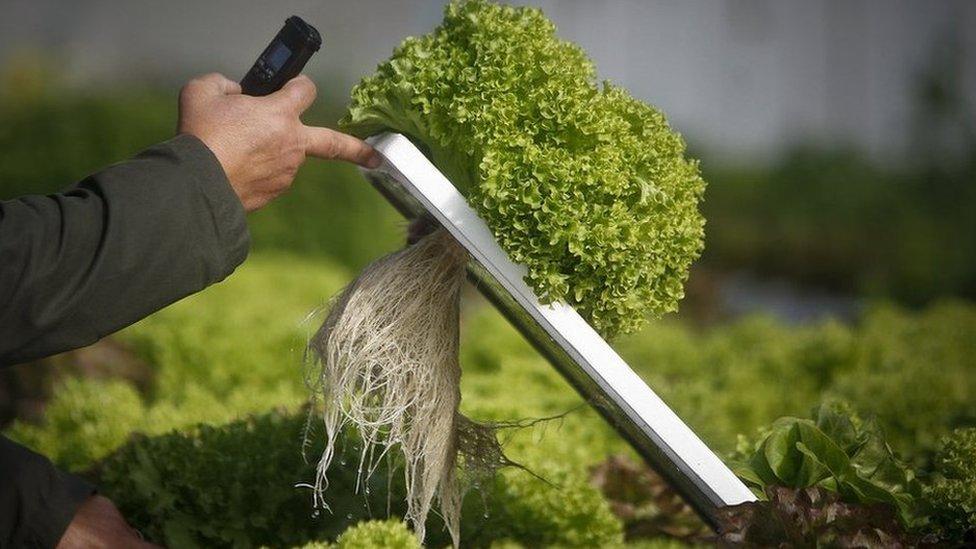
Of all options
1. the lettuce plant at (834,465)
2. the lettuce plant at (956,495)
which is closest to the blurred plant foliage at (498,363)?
the lettuce plant at (956,495)

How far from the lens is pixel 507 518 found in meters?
3.24

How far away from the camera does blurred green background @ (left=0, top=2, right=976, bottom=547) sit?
3.18 meters

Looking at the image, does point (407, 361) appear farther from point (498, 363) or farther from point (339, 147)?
point (498, 363)

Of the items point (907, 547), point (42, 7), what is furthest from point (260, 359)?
point (42, 7)

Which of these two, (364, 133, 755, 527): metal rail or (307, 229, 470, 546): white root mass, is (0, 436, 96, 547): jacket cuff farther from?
(364, 133, 755, 527): metal rail

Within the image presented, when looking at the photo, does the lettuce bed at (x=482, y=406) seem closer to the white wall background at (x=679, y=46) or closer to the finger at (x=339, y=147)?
the finger at (x=339, y=147)

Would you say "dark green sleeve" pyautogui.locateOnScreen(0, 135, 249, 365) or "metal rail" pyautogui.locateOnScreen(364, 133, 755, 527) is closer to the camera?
"dark green sleeve" pyautogui.locateOnScreen(0, 135, 249, 365)

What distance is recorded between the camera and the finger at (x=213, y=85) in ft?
7.73

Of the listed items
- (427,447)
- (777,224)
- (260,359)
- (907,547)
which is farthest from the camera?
(777,224)

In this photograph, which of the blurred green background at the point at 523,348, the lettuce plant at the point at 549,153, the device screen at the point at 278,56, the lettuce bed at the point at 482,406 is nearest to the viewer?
the lettuce plant at the point at 549,153

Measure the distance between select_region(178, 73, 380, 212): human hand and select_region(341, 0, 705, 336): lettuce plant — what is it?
0.38 feet

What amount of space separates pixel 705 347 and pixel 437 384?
381cm

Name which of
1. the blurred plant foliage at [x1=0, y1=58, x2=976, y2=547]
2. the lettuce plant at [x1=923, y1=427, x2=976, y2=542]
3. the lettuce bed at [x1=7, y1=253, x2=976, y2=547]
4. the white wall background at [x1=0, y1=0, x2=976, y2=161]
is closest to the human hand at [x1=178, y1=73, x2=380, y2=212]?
the blurred plant foliage at [x1=0, y1=58, x2=976, y2=547]

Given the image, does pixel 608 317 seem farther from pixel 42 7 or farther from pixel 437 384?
pixel 42 7
